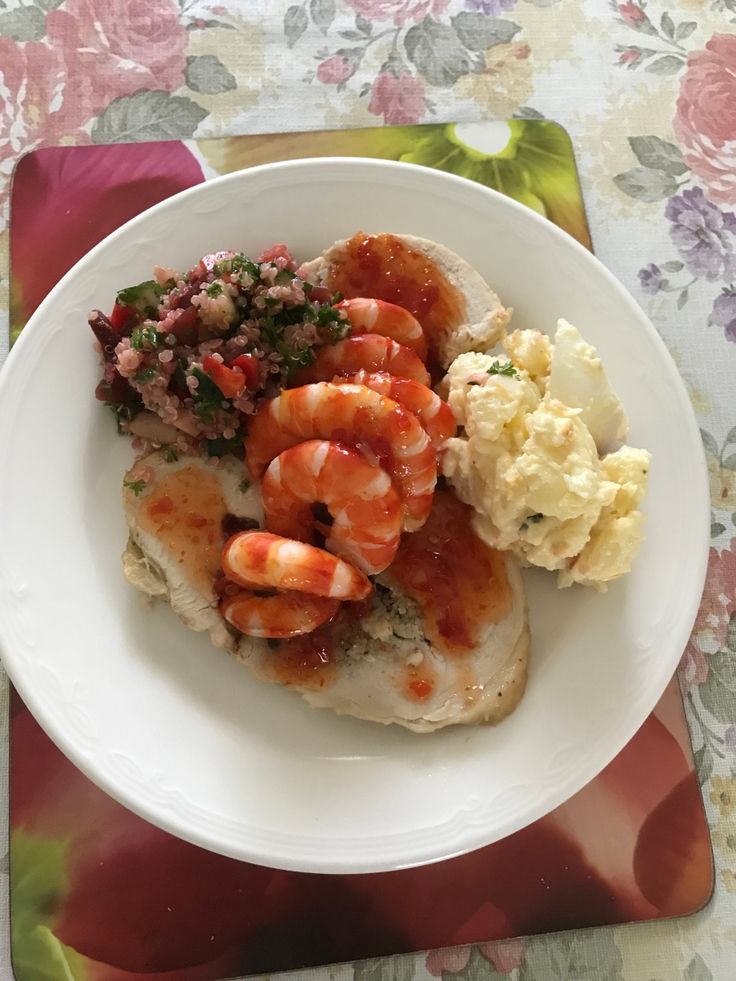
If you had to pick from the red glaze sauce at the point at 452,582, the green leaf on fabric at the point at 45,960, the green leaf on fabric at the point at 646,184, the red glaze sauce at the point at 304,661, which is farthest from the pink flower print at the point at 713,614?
the green leaf on fabric at the point at 45,960

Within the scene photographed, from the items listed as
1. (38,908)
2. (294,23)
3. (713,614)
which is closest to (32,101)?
(294,23)

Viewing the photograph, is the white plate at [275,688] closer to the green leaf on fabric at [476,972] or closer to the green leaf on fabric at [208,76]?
the green leaf on fabric at [476,972]

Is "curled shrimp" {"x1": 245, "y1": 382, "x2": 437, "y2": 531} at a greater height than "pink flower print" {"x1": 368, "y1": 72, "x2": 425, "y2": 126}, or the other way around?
"pink flower print" {"x1": 368, "y1": 72, "x2": 425, "y2": 126}

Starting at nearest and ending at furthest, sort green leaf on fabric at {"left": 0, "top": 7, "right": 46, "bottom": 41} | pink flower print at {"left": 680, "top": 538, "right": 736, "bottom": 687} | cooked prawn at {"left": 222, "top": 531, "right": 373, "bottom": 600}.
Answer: cooked prawn at {"left": 222, "top": 531, "right": 373, "bottom": 600} → pink flower print at {"left": 680, "top": 538, "right": 736, "bottom": 687} → green leaf on fabric at {"left": 0, "top": 7, "right": 46, "bottom": 41}

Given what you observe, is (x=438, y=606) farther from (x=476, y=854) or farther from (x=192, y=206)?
(x=192, y=206)

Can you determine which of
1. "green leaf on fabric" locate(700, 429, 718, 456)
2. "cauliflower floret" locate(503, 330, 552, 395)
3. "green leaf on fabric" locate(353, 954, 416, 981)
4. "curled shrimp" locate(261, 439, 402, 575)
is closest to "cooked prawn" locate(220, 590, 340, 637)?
"curled shrimp" locate(261, 439, 402, 575)

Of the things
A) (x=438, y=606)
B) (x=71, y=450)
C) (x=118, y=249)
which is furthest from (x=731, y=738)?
(x=118, y=249)

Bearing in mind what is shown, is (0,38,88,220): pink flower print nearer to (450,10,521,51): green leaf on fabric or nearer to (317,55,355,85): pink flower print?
(317,55,355,85): pink flower print
